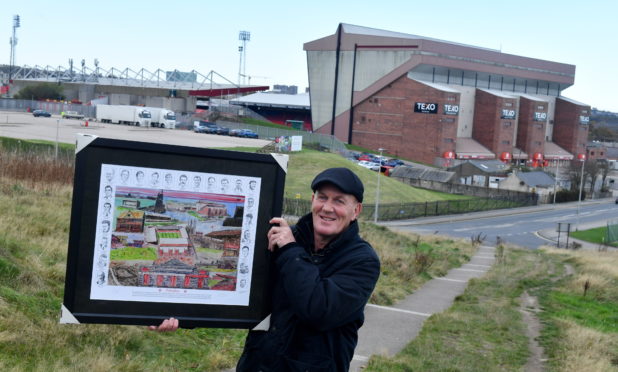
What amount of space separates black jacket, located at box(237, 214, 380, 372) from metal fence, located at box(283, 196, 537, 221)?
3757cm

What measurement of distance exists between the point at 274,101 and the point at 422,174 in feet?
178

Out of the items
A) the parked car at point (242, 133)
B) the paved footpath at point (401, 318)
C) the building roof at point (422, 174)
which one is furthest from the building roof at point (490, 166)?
the paved footpath at point (401, 318)

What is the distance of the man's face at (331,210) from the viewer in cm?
392

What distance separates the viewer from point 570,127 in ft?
365

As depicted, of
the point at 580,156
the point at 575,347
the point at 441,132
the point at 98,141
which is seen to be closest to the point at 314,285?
the point at 98,141

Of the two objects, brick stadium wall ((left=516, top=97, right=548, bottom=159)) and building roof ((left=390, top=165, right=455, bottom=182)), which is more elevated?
brick stadium wall ((left=516, top=97, right=548, bottom=159))

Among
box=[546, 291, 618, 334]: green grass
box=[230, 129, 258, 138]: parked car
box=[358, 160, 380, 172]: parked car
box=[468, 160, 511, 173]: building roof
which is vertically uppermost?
box=[230, 129, 258, 138]: parked car

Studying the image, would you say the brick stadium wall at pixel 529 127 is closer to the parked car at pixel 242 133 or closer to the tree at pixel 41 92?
the parked car at pixel 242 133

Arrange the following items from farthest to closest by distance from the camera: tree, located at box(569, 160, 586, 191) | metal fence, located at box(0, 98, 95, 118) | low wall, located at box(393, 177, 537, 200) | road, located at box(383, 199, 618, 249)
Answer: metal fence, located at box(0, 98, 95, 118) < tree, located at box(569, 160, 586, 191) < low wall, located at box(393, 177, 537, 200) < road, located at box(383, 199, 618, 249)

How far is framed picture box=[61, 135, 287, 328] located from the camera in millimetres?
3879

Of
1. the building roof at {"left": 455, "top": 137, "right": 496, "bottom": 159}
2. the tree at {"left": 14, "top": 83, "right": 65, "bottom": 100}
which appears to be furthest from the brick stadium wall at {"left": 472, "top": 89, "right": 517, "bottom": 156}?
the tree at {"left": 14, "top": 83, "right": 65, "bottom": 100}

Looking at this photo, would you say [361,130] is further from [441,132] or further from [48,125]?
[48,125]

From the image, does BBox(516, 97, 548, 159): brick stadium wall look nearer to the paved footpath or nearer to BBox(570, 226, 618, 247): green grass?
BBox(570, 226, 618, 247): green grass

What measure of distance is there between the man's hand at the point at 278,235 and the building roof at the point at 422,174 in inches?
2798
